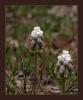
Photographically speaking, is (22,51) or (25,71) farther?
(22,51)

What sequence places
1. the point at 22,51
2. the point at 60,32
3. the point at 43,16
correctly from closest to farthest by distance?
the point at 22,51
the point at 60,32
the point at 43,16

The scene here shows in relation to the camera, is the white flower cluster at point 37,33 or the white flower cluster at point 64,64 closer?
the white flower cluster at point 64,64

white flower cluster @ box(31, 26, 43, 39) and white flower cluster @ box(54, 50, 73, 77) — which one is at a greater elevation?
white flower cluster @ box(31, 26, 43, 39)

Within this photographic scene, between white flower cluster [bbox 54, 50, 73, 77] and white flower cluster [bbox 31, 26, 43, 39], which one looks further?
white flower cluster [bbox 31, 26, 43, 39]

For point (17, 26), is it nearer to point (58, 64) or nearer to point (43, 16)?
point (43, 16)

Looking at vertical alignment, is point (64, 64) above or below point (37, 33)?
below

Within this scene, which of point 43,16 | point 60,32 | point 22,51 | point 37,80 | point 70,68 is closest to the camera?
point 70,68

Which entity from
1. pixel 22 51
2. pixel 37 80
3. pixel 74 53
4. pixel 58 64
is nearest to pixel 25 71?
pixel 37 80

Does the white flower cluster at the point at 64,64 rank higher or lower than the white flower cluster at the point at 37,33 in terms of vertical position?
lower
